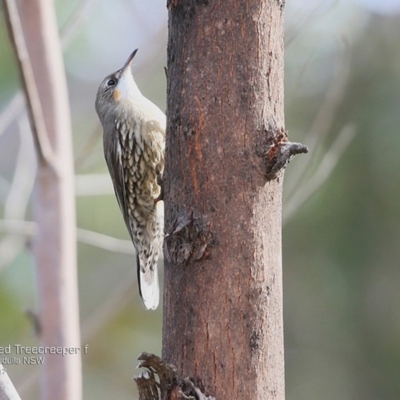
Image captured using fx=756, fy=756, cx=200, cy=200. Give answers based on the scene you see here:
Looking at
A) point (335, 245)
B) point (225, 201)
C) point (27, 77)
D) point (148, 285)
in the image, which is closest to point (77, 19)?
point (27, 77)

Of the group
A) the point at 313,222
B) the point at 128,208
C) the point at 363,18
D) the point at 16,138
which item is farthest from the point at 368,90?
the point at 128,208

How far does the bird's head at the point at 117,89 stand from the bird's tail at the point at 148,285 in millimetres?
853

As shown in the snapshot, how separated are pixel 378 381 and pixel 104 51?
140 inches

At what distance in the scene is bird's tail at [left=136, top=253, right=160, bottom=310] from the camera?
3.44m

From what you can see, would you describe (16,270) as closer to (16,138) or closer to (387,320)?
(16,138)

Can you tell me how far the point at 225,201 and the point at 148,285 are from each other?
1954mm

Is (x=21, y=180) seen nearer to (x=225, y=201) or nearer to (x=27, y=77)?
(x=27, y=77)

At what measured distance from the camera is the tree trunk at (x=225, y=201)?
156 centimetres

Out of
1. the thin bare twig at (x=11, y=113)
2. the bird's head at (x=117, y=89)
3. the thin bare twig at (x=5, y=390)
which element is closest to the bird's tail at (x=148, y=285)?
the bird's head at (x=117, y=89)

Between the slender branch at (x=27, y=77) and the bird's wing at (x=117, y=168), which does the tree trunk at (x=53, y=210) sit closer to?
the slender branch at (x=27, y=77)

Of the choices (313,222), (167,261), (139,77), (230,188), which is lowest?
(167,261)

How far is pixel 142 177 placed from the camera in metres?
3.55

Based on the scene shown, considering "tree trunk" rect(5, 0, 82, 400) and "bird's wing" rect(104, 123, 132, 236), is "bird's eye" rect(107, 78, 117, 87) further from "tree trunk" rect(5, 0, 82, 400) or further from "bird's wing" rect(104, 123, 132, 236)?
"tree trunk" rect(5, 0, 82, 400)

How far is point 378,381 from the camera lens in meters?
6.40
